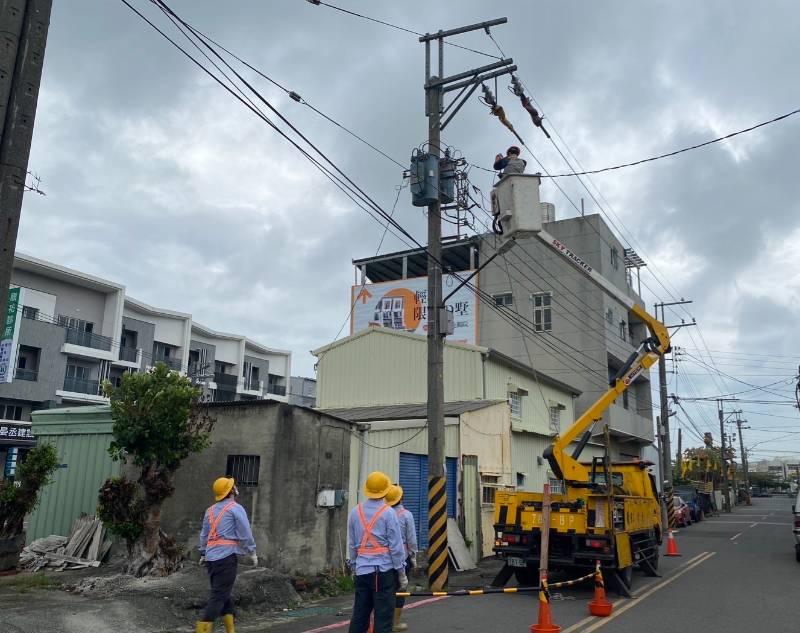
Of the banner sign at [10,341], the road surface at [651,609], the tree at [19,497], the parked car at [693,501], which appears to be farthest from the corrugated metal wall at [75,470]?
the parked car at [693,501]

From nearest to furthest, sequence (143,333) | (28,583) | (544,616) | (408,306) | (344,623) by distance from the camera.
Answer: (544,616) < (344,623) < (28,583) < (408,306) < (143,333)

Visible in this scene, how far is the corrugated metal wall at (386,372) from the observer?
73.0 feet

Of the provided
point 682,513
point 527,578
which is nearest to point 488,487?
point 527,578

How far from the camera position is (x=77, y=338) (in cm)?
4231

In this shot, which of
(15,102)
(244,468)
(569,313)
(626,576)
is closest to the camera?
(15,102)

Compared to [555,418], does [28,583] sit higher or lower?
lower

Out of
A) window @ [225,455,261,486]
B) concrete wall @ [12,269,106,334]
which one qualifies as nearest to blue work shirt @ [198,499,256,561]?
window @ [225,455,261,486]

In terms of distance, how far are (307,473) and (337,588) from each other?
2.07 meters

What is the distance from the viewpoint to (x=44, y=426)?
47.9ft

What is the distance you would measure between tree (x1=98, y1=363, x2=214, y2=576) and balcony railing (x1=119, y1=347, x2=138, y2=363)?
38.9 meters

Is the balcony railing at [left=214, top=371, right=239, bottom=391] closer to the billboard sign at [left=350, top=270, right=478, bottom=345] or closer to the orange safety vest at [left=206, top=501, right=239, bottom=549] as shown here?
the billboard sign at [left=350, top=270, right=478, bottom=345]

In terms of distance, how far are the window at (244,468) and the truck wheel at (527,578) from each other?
5.23 metres

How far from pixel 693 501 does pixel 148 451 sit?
33.7 metres

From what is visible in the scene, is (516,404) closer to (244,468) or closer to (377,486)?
(244,468)
